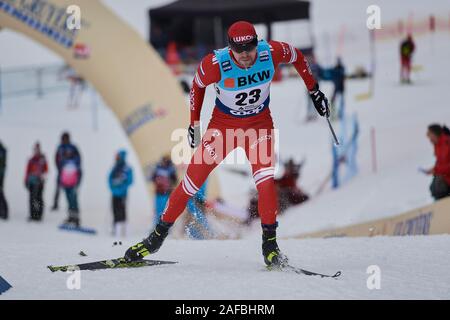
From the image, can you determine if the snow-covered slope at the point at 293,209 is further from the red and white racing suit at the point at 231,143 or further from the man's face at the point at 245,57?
the man's face at the point at 245,57

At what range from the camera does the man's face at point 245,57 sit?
5.07 meters

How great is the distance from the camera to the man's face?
200 inches

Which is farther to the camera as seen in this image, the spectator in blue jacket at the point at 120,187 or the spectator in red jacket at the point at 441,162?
the spectator in blue jacket at the point at 120,187

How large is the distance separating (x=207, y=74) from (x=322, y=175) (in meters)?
9.60

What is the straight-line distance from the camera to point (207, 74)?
5211 millimetres

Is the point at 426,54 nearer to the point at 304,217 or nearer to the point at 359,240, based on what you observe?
the point at 304,217

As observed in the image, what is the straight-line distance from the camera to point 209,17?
888 inches

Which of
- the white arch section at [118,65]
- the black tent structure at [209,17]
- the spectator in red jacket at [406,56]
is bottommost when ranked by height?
the white arch section at [118,65]

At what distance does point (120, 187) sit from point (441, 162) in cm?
458

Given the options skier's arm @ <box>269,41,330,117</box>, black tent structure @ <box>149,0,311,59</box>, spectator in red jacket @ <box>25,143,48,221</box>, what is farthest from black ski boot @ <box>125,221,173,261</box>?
black tent structure @ <box>149,0,311,59</box>

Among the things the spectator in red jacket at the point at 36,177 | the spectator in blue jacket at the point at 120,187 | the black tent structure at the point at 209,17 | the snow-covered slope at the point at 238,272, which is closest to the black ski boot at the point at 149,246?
the snow-covered slope at the point at 238,272

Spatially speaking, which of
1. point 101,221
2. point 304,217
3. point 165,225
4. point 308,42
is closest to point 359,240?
point 165,225

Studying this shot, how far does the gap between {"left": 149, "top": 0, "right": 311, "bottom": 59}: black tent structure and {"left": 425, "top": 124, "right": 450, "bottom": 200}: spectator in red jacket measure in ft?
46.2

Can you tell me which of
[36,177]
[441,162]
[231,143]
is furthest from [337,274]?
[36,177]
